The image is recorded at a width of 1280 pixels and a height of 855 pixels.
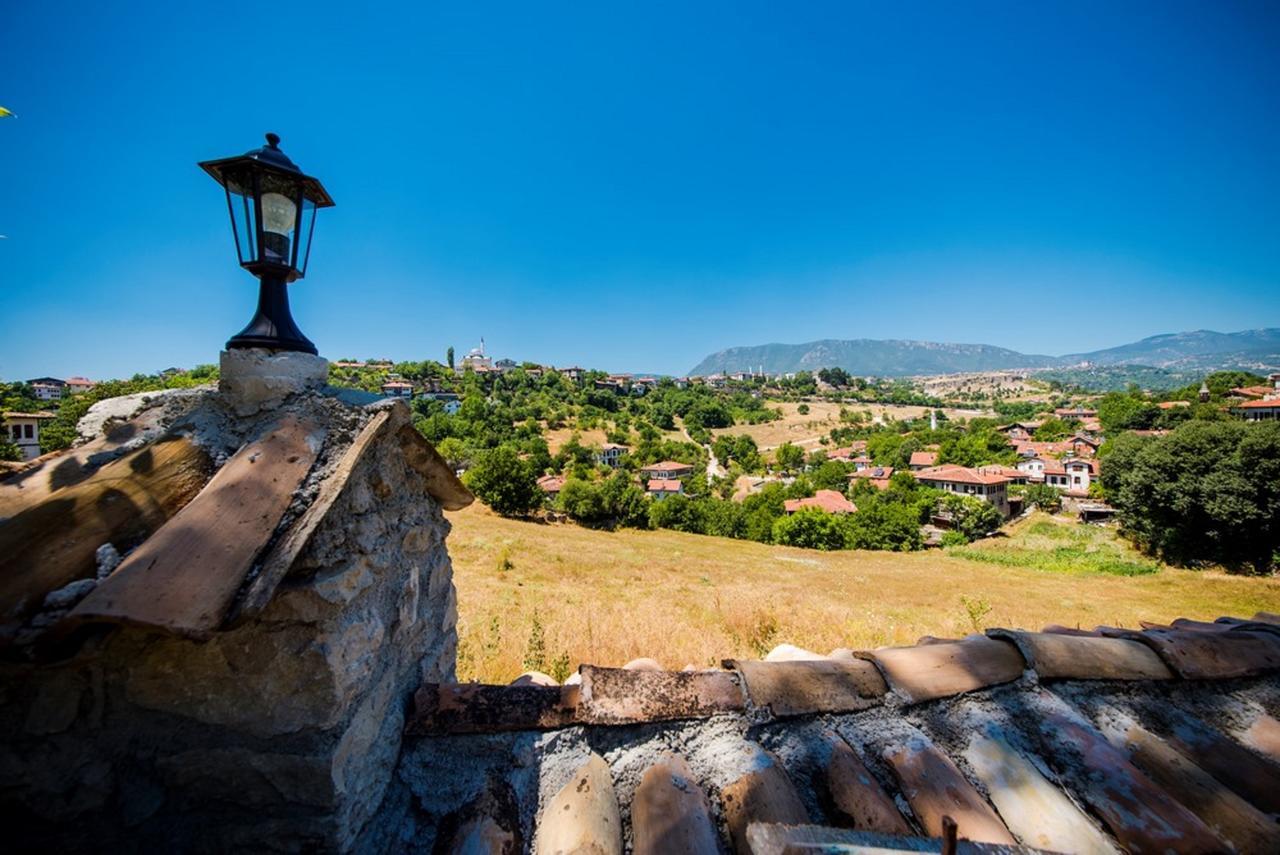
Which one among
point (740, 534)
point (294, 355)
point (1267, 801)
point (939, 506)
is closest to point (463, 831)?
point (294, 355)

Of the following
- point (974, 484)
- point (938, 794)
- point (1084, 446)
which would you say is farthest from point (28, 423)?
point (1084, 446)

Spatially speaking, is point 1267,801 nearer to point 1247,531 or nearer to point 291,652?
point 291,652

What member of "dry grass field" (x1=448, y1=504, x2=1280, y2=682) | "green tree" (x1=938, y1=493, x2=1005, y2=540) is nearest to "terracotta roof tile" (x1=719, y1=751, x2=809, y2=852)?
"dry grass field" (x1=448, y1=504, x2=1280, y2=682)

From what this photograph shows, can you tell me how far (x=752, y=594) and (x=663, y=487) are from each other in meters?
39.2

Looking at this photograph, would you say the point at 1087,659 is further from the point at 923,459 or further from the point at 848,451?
the point at 848,451

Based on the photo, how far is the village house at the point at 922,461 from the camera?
198ft

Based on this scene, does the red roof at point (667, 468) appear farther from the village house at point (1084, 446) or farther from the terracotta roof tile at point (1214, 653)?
the terracotta roof tile at point (1214, 653)

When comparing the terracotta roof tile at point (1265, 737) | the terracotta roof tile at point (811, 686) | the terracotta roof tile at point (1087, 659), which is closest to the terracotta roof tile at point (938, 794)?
the terracotta roof tile at point (811, 686)

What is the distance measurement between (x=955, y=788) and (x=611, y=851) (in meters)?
1.13

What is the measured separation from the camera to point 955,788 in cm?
159

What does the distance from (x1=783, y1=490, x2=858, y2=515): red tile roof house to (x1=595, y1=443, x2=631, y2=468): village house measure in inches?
994

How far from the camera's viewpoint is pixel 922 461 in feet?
201

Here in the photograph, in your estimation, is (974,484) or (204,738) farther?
(974,484)

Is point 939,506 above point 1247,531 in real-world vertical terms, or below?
below
